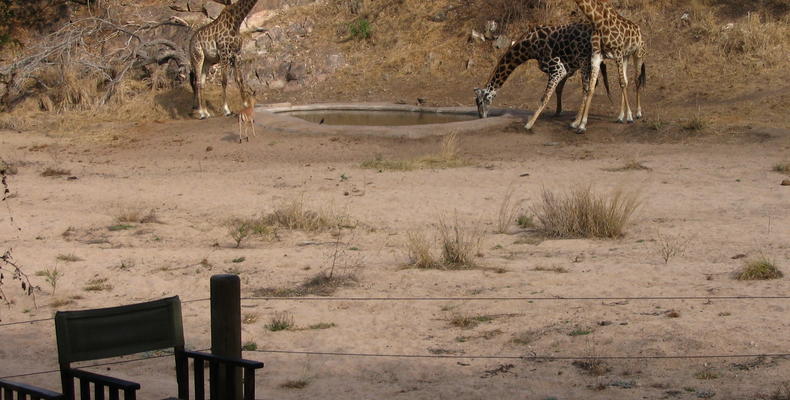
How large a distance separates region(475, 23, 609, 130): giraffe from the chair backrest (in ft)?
38.5

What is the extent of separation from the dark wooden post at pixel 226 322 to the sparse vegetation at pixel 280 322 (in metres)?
2.48

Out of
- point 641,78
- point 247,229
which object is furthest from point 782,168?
point 247,229

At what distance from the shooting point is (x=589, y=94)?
1534 cm

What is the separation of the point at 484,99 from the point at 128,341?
41.7ft

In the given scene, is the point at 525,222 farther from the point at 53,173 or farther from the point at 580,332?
the point at 53,173

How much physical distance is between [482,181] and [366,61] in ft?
33.2

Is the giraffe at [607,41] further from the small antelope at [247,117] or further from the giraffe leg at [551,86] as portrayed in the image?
the small antelope at [247,117]

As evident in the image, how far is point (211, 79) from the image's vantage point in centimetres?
2123

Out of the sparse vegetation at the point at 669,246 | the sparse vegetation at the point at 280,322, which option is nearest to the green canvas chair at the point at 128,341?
the sparse vegetation at the point at 280,322

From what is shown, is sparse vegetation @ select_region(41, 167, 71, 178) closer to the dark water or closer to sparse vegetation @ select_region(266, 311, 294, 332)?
the dark water

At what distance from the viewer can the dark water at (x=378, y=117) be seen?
58.1ft

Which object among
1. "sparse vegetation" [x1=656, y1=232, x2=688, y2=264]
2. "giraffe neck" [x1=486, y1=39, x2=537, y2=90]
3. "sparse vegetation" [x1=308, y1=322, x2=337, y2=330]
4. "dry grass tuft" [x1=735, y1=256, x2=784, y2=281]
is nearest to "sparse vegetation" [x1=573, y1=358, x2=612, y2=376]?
"sparse vegetation" [x1=308, y1=322, x2=337, y2=330]

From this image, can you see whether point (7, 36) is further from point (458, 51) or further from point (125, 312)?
point (125, 312)

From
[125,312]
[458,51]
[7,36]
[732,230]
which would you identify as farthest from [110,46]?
[125,312]
